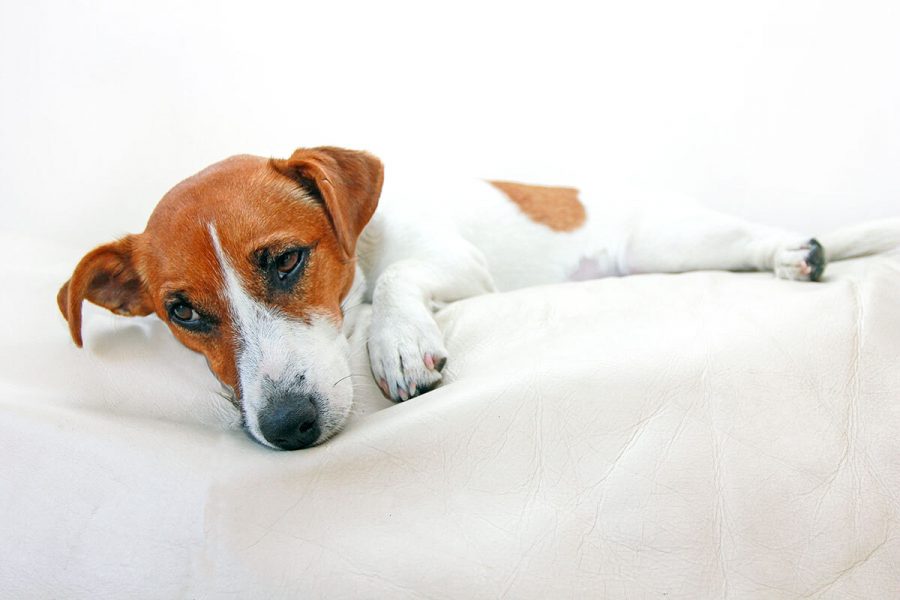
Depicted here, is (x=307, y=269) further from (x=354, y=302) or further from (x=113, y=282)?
(x=113, y=282)

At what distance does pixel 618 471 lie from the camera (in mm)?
1312

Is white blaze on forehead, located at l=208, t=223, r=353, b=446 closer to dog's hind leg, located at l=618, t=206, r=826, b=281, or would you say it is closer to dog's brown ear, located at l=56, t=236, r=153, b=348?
dog's brown ear, located at l=56, t=236, r=153, b=348

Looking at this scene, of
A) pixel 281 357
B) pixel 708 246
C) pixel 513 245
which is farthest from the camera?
pixel 513 245

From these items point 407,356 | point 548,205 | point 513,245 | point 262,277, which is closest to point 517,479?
point 407,356

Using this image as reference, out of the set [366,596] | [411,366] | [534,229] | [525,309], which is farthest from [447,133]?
[366,596]

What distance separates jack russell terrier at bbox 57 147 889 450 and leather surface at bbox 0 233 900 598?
0.14 metres

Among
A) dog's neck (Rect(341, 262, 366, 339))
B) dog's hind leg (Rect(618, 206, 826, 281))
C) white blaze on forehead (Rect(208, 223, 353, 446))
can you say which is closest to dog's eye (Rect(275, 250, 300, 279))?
white blaze on forehead (Rect(208, 223, 353, 446))

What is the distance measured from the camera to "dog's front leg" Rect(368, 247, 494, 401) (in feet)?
5.66

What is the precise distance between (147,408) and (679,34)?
9.27 ft

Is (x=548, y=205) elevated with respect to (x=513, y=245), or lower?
elevated

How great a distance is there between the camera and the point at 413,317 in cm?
187

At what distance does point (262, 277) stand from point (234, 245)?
11 centimetres

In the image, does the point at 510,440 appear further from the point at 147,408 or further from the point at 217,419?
the point at 147,408

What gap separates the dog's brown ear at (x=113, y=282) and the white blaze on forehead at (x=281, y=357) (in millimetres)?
378
